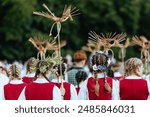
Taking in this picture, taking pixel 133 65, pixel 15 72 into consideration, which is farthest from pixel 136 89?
pixel 15 72

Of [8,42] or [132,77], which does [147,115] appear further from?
[8,42]

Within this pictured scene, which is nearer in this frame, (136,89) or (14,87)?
(136,89)

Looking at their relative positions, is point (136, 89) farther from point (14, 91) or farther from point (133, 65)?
point (14, 91)

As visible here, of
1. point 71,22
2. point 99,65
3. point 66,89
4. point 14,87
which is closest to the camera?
point 99,65

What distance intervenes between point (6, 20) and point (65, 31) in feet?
9.06

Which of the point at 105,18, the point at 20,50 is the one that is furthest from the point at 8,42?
the point at 105,18

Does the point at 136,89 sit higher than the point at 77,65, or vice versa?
the point at 77,65

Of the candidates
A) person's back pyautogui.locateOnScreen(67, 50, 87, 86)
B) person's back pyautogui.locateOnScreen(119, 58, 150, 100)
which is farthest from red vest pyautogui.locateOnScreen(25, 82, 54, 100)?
person's back pyautogui.locateOnScreen(67, 50, 87, 86)

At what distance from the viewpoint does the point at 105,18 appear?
33.6 metres

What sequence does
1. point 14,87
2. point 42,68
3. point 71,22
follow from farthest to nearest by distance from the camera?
point 71,22, point 14,87, point 42,68

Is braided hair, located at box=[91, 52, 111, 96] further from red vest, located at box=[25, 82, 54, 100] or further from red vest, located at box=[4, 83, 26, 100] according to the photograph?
red vest, located at box=[4, 83, 26, 100]

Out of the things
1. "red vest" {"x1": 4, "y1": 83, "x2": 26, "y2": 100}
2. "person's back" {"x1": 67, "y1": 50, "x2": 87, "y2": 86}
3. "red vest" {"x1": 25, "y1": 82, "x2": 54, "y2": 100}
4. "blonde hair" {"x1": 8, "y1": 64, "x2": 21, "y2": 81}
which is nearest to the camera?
"red vest" {"x1": 25, "y1": 82, "x2": 54, "y2": 100}

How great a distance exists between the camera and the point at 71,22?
32688 millimetres

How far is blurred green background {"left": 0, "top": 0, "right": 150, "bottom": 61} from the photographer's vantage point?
29.9m
